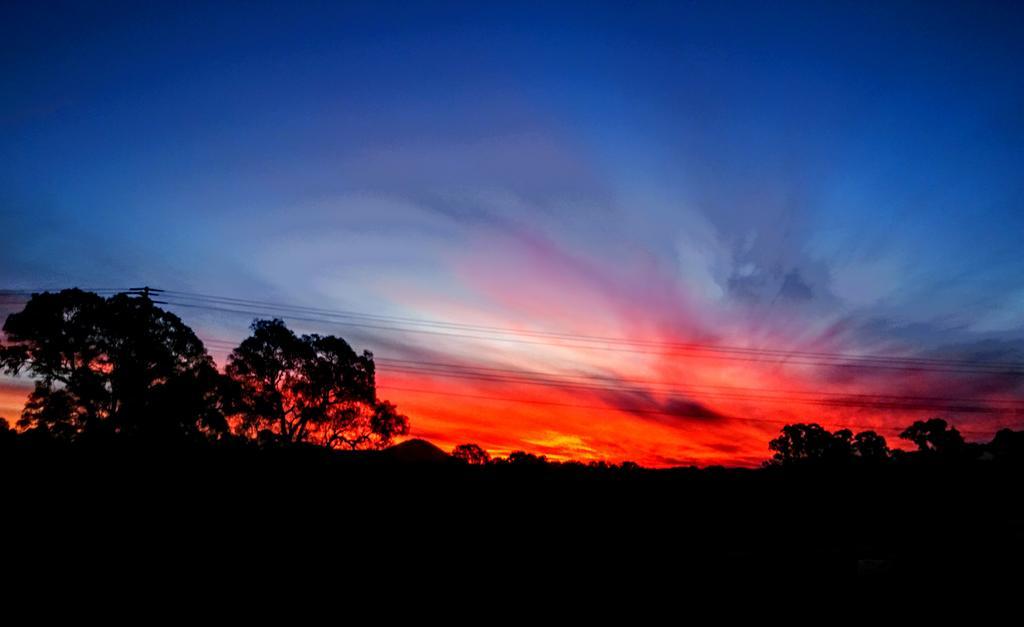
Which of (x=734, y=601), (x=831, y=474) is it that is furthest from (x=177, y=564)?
(x=831, y=474)

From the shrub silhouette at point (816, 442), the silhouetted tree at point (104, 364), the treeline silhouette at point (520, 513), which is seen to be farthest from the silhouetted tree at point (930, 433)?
→ the silhouetted tree at point (104, 364)

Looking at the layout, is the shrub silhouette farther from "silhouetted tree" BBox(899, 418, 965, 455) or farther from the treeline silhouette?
the treeline silhouette

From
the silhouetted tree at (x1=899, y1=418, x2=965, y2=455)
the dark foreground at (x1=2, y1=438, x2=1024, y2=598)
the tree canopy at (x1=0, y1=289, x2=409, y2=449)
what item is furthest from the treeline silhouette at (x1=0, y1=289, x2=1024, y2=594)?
the silhouetted tree at (x1=899, y1=418, x2=965, y2=455)

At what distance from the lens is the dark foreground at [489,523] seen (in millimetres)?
6449

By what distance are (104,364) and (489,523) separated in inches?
1314

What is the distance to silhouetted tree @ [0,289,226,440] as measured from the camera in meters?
28.1

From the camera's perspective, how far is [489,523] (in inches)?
318

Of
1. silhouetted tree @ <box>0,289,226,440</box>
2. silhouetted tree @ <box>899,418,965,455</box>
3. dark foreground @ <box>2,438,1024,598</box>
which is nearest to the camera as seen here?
dark foreground @ <box>2,438,1024,598</box>

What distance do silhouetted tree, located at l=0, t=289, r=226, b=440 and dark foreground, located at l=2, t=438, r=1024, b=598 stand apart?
2519 cm

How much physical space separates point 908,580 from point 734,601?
2.54m

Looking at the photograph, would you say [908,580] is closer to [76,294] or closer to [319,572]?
[319,572]

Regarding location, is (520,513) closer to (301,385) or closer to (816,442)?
(301,385)

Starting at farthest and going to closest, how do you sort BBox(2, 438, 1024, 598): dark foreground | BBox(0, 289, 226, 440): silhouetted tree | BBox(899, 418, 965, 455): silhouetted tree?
BBox(899, 418, 965, 455): silhouetted tree < BBox(0, 289, 226, 440): silhouetted tree < BBox(2, 438, 1024, 598): dark foreground

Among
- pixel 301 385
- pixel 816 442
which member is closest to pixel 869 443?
pixel 816 442
